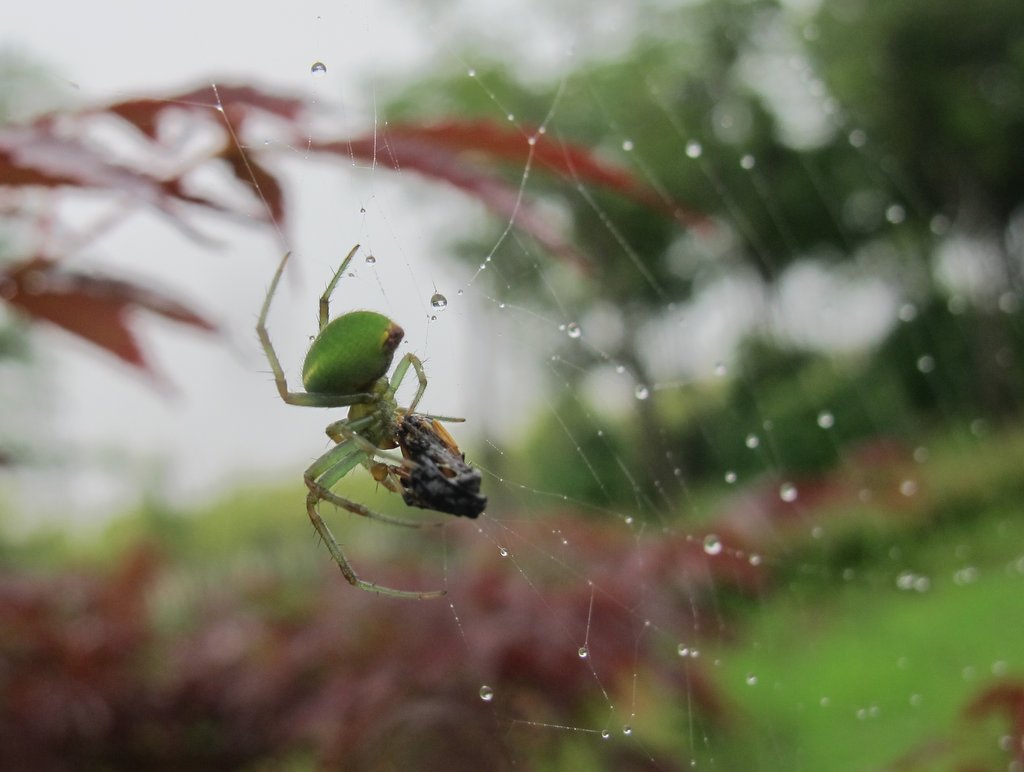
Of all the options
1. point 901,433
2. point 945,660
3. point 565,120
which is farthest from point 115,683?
point 565,120

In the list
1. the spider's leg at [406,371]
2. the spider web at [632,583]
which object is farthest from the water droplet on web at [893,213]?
the spider's leg at [406,371]

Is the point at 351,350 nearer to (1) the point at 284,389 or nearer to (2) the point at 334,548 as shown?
(1) the point at 284,389

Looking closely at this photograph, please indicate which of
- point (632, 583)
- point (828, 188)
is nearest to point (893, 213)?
point (828, 188)

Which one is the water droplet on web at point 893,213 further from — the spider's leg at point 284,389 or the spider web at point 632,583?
the spider's leg at point 284,389

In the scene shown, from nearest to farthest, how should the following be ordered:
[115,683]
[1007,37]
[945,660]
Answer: [115,683]
[945,660]
[1007,37]

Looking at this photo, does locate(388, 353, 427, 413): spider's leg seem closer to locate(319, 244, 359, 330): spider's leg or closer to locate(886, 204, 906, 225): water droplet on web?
locate(319, 244, 359, 330): spider's leg

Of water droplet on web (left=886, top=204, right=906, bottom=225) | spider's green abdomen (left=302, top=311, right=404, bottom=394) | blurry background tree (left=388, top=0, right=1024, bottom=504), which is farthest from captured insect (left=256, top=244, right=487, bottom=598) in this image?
blurry background tree (left=388, top=0, right=1024, bottom=504)

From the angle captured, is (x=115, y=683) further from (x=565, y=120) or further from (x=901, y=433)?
(x=565, y=120)

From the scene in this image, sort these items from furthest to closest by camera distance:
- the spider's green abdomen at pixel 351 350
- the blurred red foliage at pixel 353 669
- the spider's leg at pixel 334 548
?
the blurred red foliage at pixel 353 669, the spider's leg at pixel 334 548, the spider's green abdomen at pixel 351 350
